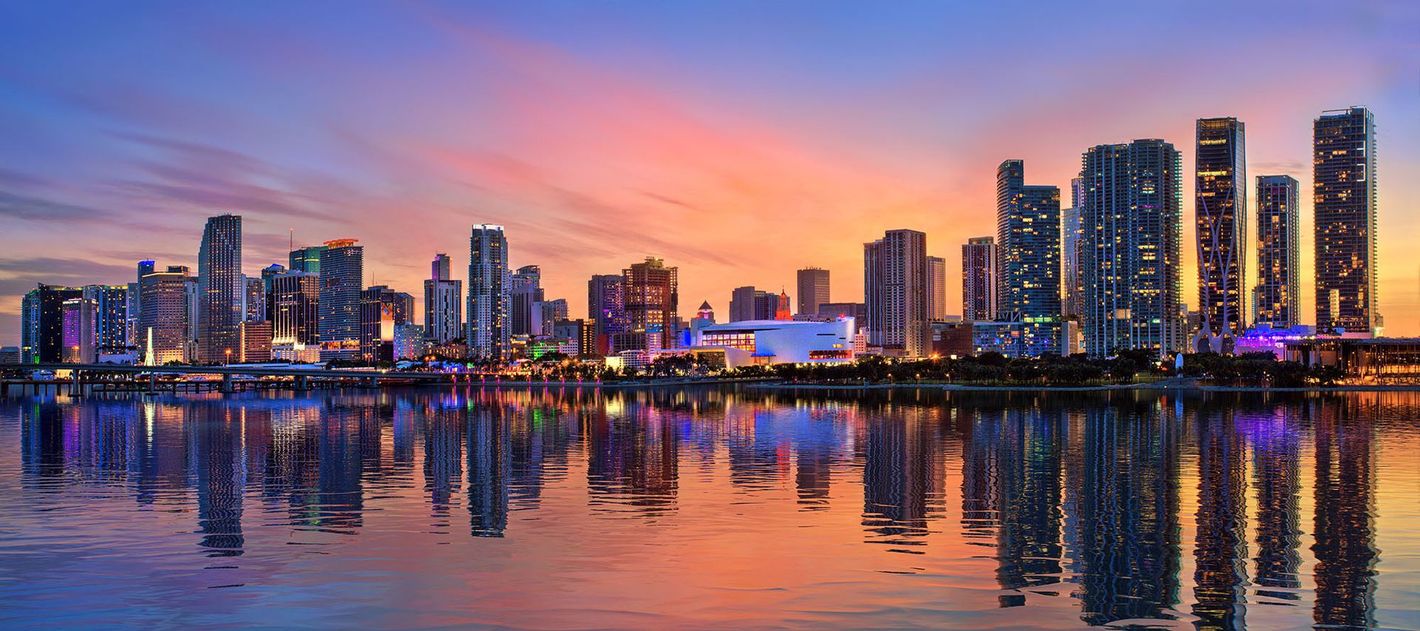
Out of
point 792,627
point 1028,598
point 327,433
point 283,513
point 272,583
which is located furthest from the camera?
point 327,433

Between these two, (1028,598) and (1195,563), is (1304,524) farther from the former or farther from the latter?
(1028,598)

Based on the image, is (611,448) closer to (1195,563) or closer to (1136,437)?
(1136,437)

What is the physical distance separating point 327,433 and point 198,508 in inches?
1984

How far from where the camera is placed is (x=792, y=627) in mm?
21969

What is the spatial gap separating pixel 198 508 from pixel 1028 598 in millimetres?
31216

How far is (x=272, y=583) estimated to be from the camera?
87.0 ft

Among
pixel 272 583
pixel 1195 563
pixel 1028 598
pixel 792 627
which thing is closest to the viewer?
pixel 792 627

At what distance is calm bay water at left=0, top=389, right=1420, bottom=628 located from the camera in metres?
23.7

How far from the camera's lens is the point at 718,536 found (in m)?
33.4

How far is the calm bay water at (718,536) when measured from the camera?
77.9ft

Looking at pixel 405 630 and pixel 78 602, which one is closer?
pixel 405 630

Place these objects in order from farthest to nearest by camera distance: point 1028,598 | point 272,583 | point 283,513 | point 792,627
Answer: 1. point 283,513
2. point 272,583
3. point 1028,598
4. point 792,627

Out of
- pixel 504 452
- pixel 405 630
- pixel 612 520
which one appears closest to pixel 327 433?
pixel 504 452

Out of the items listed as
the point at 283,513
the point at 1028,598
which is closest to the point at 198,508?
the point at 283,513
